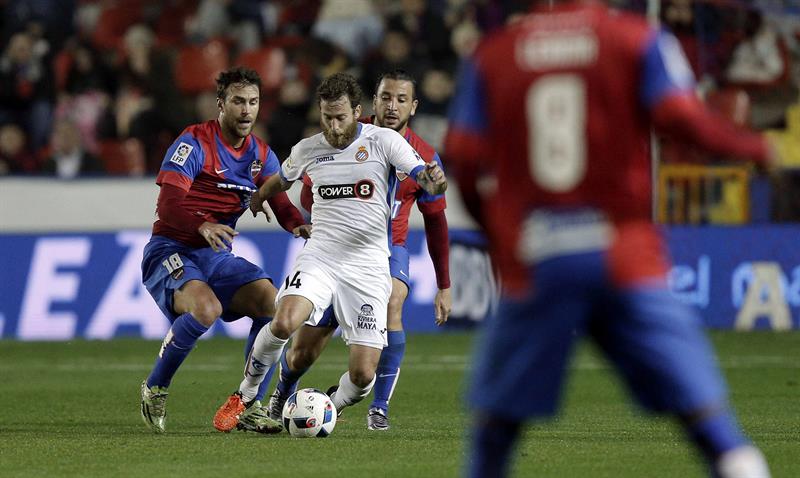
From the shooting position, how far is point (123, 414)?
9.59 meters

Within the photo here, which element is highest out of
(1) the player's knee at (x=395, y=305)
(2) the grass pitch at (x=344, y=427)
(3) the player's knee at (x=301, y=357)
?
(1) the player's knee at (x=395, y=305)

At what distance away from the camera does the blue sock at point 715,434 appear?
13.4 feet

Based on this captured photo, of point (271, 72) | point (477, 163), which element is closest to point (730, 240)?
point (271, 72)

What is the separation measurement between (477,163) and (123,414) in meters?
5.79

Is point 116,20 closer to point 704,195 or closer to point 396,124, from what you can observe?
point 704,195

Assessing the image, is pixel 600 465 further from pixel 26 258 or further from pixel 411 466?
pixel 26 258

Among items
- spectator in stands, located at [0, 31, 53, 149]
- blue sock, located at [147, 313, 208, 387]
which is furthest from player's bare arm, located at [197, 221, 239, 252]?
spectator in stands, located at [0, 31, 53, 149]

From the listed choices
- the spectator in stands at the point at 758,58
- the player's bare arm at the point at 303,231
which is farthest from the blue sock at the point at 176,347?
the spectator in stands at the point at 758,58

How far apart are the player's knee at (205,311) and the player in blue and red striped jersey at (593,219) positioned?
4482 millimetres

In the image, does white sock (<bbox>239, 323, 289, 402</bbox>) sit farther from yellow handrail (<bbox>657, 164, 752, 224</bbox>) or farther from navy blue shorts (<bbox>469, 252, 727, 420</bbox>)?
yellow handrail (<bbox>657, 164, 752, 224</bbox>)

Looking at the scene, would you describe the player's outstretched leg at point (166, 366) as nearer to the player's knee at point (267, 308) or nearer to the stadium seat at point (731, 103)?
the player's knee at point (267, 308)

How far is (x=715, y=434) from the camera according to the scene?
4.10 meters

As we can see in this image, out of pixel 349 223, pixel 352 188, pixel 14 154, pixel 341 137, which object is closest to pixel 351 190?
pixel 352 188

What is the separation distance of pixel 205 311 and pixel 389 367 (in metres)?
1.19
